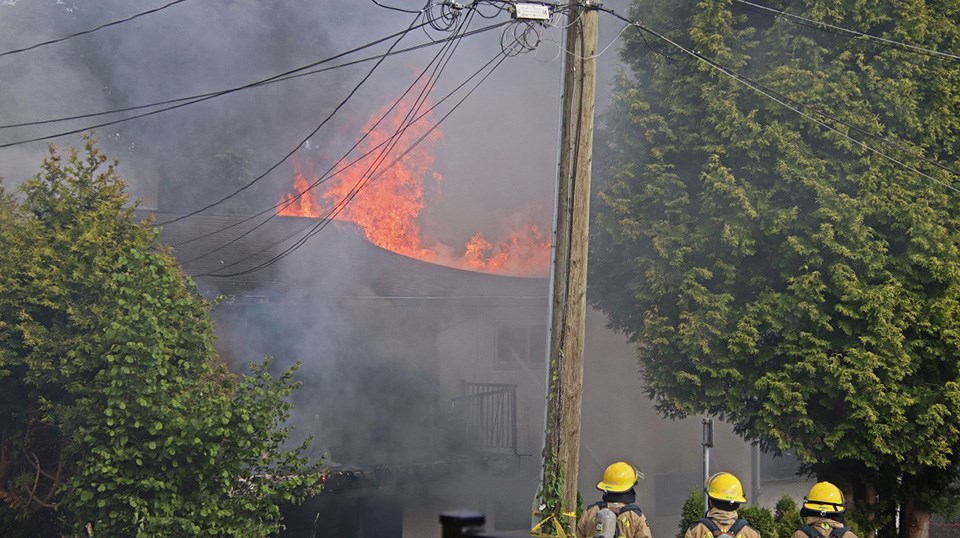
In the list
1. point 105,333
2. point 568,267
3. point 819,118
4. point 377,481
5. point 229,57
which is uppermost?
point 229,57

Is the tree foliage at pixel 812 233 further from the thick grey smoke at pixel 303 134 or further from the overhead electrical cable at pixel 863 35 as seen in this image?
the thick grey smoke at pixel 303 134

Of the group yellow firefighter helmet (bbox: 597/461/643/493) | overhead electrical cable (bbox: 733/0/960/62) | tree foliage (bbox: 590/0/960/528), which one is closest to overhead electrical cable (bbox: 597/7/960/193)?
tree foliage (bbox: 590/0/960/528)

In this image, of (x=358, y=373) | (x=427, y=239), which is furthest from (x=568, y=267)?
(x=427, y=239)

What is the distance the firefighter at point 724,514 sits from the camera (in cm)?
739

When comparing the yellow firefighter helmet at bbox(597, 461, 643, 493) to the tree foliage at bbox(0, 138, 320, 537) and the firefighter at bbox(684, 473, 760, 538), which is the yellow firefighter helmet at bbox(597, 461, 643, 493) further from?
the tree foliage at bbox(0, 138, 320, 537)

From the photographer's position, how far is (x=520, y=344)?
1669 centimetres

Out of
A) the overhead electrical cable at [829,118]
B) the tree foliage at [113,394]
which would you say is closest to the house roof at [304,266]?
the tree foliage at [113,394]

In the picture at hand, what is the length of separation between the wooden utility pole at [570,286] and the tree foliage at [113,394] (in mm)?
2377

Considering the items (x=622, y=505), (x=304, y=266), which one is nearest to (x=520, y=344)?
(x=304, y=266)

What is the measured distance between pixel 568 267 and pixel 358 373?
7482 millimetres

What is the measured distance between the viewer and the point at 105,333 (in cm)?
850

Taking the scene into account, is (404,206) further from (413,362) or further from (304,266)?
(413,362)

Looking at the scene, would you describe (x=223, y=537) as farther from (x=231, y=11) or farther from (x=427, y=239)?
(x=231, y=11)

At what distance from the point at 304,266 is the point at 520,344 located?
401 centimetres
